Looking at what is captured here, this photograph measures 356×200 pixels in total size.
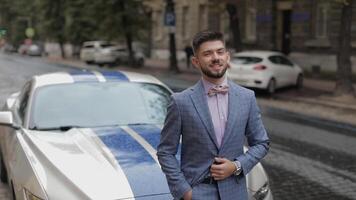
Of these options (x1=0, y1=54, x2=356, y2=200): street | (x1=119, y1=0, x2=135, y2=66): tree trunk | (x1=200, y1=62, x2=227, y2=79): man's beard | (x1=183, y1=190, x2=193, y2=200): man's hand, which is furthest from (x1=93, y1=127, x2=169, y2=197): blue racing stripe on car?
(x1=119, y1=0, x2=135, y2=66): tree trunk

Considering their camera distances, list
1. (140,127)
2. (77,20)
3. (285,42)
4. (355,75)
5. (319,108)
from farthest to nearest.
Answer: (77,20), (285,42), (355,75), (319,108), (140,127)

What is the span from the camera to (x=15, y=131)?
18.7 ft

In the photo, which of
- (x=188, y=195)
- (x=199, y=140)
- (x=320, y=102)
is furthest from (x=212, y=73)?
(x=320, y=102)

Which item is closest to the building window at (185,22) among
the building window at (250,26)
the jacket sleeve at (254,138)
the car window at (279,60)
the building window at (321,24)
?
the building window at (250,26)

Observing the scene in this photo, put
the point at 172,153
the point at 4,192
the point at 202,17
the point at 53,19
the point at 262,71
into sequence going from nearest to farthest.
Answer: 1. the point at 172,153
2. the point at 4,192
3. the point at 262,71
4. the point at 202,17
5. the point at 53,19

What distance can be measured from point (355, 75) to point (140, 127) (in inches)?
794

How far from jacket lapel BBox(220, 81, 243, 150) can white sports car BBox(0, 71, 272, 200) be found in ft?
3.03

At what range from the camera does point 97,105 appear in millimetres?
5832

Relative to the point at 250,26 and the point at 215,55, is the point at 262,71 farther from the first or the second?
the point at 215,55

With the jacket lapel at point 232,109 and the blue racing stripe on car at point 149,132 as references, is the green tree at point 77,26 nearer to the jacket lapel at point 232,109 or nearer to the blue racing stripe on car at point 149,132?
the blue racing stripe on car at point 149,132

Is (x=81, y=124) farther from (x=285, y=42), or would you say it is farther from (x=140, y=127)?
(x=285, y=42)

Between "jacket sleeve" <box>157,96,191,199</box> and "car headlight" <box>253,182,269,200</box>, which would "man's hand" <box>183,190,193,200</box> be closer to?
"jacket sleeve" <box>157,96,191,199</box>

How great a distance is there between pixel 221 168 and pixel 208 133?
0.20 metres

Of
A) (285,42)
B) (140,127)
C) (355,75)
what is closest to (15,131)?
(140,127)
